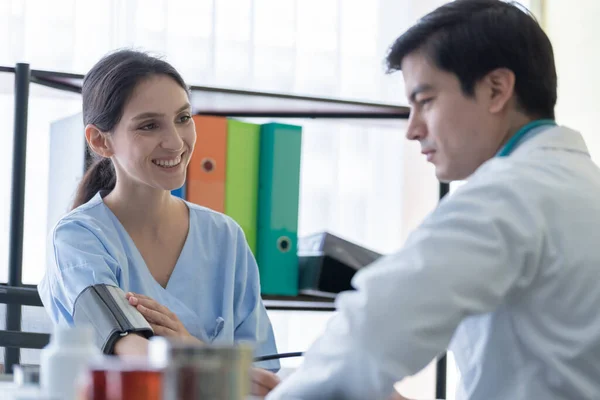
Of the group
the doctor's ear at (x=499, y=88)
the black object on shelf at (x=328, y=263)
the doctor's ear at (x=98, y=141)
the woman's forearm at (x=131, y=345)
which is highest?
the doctor's ear at (x=499, y=88)

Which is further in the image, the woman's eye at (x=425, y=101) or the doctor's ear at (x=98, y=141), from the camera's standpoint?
the doctor's ear at (x=98, y=141)

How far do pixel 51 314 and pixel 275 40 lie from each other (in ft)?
4.58

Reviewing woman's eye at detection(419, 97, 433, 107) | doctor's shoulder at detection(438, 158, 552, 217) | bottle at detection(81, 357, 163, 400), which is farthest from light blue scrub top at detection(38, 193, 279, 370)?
bottle at detection(81, 357, 163, 400)

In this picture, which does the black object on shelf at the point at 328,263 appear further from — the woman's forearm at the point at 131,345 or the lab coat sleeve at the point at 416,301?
the lab coat sleeve at the point at 416,301

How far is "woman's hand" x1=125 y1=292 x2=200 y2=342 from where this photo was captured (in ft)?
5.16

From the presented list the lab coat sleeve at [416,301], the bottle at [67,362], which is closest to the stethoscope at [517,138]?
the lab coat sleeve at [416,301]

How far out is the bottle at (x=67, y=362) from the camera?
74 centimetres

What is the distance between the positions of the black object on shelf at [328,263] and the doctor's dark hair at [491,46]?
3.25 ft

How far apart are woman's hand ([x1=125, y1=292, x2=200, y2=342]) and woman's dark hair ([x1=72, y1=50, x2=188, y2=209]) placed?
1.27 feet

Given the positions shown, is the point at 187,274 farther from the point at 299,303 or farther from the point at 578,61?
the point at 578,61

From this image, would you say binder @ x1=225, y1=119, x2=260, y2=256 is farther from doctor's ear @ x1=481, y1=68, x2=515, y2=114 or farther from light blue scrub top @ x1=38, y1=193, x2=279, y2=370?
doctor's ear @ x1=481, y1=68, x2=515, y2=114

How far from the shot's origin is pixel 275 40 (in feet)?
9.26

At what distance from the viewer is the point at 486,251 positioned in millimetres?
902

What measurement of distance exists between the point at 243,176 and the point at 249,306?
36cm
